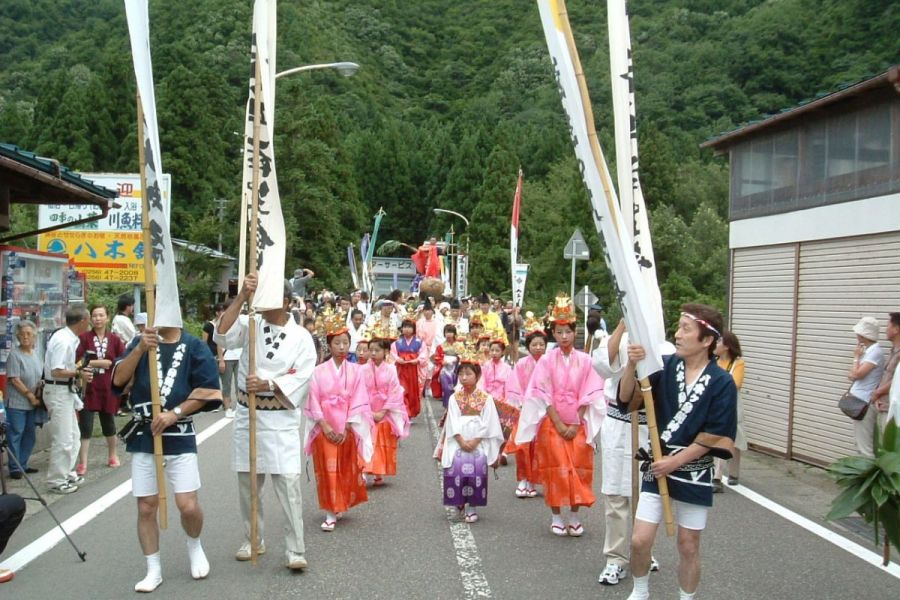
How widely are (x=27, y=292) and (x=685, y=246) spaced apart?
88.6 ft

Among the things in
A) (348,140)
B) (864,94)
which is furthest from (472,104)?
(864,94)

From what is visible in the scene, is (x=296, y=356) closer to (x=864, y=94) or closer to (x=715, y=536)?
(x=715, y=536)

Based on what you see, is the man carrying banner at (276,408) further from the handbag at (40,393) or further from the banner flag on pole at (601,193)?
the handbag at (40,393)

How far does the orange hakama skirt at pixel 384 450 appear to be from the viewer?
916 cm

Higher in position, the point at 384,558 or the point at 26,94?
the point at 26,94

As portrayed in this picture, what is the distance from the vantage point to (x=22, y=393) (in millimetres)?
8984

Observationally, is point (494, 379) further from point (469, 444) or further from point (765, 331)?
point (765, 331)

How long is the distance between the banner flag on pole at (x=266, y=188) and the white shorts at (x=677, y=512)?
2.69 meters

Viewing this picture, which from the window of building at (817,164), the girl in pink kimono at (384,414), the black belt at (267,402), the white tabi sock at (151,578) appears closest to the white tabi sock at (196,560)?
the white tabi sock at (151,578)

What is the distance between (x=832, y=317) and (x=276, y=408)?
6988 mm

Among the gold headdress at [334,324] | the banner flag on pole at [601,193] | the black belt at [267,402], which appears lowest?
the black belt at [267,402]

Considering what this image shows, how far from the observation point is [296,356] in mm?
6418

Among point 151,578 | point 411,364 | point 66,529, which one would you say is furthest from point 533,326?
point 411,364

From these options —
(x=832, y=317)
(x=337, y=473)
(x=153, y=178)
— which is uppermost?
(x=153, y=178)
